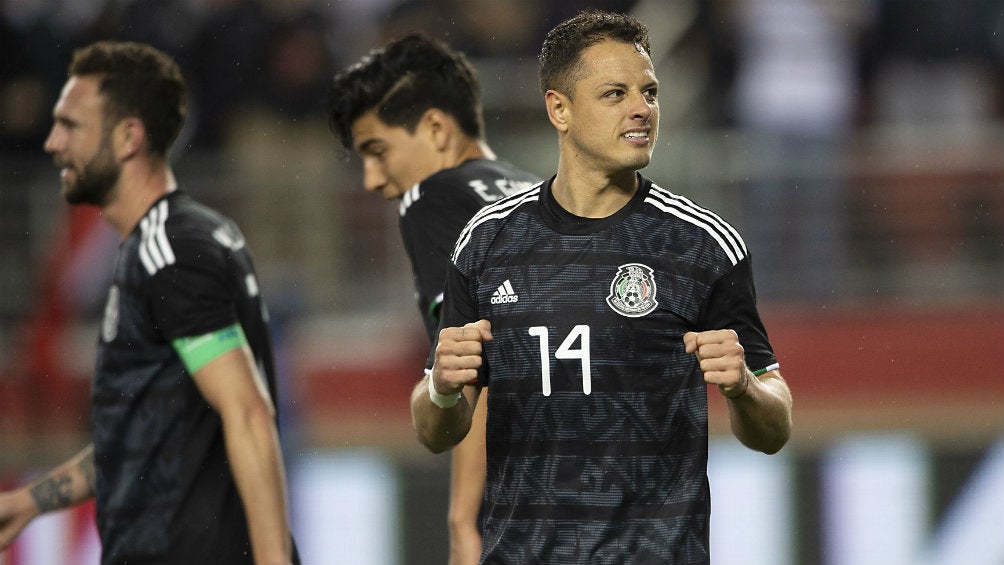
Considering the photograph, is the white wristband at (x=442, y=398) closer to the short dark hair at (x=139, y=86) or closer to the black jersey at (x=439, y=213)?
the black jersey at (x=439, y=213)

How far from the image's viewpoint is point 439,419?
3830mm

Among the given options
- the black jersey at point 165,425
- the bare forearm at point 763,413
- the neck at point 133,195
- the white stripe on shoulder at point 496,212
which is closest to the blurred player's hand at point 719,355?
the bare forearm at point 763,413

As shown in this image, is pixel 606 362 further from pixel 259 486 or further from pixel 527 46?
pixel 527 46

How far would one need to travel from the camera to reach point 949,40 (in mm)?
10719

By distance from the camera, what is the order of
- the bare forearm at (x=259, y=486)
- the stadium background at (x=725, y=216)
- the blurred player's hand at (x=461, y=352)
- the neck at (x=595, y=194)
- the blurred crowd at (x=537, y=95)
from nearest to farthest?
the blurred player's hand at (x=461, y=352), the neck at (x=595, y=194), the bare forearm at (x=259, y=486), the stadium background at (x=725, y=216), the blurred crowd at (x=537, y=95)

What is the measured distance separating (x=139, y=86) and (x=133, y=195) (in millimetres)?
412

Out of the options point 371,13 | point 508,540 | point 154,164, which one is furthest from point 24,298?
point 508,540

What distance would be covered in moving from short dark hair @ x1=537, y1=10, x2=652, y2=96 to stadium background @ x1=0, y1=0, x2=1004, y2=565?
489cm

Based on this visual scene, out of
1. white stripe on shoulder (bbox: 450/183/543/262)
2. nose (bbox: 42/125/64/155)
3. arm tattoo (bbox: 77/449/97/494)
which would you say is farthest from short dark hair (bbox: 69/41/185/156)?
white stripe on shoulder (bbox: 450/183/543/262)

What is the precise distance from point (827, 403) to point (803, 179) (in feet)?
4.56

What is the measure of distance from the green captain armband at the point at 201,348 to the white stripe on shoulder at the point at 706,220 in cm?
152

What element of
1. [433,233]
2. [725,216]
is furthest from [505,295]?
[725,216]

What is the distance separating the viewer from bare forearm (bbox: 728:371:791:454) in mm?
3619

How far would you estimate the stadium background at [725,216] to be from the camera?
867 centimetres
